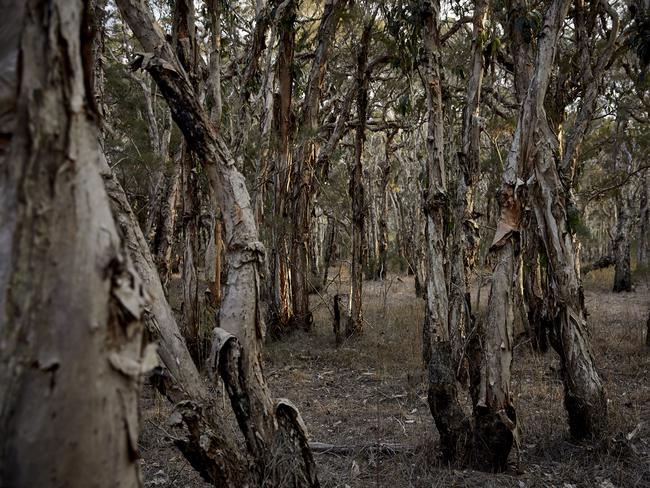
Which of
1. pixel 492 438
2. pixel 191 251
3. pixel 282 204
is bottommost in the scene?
pixel 492 438

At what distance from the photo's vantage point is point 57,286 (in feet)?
3.34

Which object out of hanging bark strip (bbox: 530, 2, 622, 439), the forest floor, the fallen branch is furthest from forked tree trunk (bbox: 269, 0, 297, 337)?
hanging bark strip (bbox: 530, 2, 622, 439)

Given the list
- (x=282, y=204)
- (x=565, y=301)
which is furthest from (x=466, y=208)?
(x=282, y=204)

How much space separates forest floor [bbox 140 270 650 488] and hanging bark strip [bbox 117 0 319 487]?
19.7 inches

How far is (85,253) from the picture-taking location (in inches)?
41.6

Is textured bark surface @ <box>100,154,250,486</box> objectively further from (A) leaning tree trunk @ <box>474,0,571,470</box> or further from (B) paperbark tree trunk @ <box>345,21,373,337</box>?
(B) paperbark tree trunk @ <box>345,21,373,337</box>

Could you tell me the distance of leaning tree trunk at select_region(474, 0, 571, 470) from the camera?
138 inches

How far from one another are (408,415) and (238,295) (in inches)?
122

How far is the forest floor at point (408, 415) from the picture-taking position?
366 cm

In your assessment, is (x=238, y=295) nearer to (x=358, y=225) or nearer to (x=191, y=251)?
(x=191, y=251)

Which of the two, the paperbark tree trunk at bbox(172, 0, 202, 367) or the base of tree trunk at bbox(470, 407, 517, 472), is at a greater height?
the paperbark tree trunk at bbox(172, 0, 202, 367)

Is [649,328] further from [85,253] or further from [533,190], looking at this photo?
[85,253]

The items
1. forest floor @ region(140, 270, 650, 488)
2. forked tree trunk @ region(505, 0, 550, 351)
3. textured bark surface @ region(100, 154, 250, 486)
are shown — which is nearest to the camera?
textured bark surface @ region(100, 154, 250, 486)

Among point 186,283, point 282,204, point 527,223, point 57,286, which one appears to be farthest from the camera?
point 282,204
